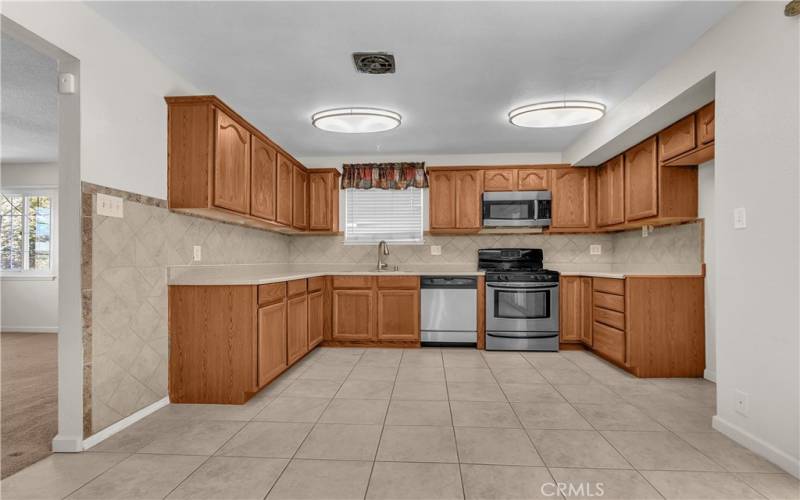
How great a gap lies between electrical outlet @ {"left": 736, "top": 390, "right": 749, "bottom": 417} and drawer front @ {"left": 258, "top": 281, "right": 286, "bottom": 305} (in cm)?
298

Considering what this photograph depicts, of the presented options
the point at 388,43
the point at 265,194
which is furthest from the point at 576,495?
the point at 265,194

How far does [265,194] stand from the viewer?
12.1ft

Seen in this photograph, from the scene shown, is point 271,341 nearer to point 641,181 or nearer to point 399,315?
point 399,315

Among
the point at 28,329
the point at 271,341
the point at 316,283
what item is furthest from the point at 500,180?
the point at 28,329

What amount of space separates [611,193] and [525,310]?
1.59 meters

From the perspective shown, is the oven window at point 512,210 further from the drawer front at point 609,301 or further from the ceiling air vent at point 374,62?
the ceiling air vent at point 374,62

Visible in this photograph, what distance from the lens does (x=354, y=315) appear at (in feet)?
15.4

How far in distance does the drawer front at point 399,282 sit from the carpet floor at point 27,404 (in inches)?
117

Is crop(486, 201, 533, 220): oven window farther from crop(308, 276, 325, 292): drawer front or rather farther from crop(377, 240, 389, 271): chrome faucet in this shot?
crop(308, 276, 325, 292): drawer front

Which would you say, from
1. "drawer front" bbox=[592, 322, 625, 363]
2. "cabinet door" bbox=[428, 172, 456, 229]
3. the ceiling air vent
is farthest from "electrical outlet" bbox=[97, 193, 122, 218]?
"drawer front" bbox=[592, 322, 625, 363]

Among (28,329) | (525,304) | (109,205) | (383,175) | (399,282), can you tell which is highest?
(383,175)

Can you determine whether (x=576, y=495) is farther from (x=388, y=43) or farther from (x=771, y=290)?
(x=388, y=43)

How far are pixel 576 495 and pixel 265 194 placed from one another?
3.19 metres

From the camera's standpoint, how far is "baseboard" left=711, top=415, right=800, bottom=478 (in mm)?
1856
